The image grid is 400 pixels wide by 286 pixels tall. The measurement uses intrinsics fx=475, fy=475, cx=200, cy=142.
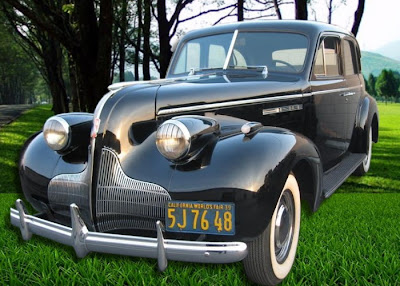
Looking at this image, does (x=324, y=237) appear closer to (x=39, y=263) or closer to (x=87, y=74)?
(x=39, y=263)

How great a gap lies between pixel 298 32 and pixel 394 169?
606 centimetres

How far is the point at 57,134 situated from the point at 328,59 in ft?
10.7

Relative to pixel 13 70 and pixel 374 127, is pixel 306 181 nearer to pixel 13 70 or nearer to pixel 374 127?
pixel 374 127

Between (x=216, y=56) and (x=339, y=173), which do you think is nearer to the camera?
(x=216, y=56)

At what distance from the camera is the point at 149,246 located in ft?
9.29

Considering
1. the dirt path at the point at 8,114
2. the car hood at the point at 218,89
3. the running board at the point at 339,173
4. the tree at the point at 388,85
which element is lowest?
the tree at the point at 388,85

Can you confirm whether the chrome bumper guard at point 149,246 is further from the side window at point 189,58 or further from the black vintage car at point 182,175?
the side window at point 189,58

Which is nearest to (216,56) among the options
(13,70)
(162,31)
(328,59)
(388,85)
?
(328,59)

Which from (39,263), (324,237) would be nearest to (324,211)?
(324,237)

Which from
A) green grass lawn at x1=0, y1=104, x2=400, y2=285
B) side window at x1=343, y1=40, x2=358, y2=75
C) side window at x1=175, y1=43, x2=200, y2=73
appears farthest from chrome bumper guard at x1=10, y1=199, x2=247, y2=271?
side window at x1=343, y1=40, x2=358, y2=75

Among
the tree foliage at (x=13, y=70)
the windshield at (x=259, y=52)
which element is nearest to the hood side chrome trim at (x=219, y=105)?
the windshield at (x=259, y=52)

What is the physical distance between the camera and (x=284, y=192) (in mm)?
3340

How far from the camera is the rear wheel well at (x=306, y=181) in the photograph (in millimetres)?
3712

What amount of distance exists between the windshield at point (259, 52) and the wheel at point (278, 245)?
172 cm
